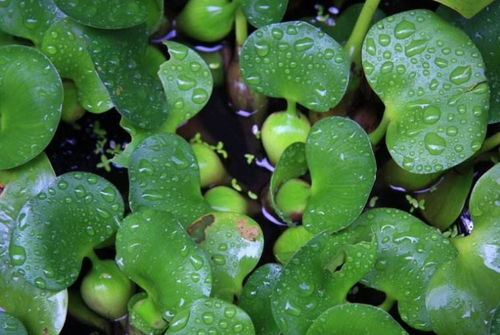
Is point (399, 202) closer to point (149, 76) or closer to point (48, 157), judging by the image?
point (149, 76)

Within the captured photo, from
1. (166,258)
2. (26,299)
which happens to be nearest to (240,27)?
(166,258)

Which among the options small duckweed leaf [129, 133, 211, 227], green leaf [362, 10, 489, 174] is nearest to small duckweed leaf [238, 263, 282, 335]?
small duckweed leaf [129, 133, 211, 227]

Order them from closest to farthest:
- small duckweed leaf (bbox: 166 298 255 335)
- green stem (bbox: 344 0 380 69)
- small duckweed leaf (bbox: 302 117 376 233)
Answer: small duckweed leaf (bbox: 166 298 255 335), small duckweed leaf (bbox: 302 117 376 233), green stem (bbox: 344 0 380 69)

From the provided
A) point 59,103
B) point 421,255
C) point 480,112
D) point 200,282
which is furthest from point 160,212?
point 480,112

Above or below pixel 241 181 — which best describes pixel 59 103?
above

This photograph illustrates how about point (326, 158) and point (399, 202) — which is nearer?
point (326, 158)

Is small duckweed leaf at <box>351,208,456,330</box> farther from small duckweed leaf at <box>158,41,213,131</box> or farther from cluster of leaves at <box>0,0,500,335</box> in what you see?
small duckweed leaf at <box>158,41,213,131</box>

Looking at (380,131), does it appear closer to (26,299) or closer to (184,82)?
(184,82)
